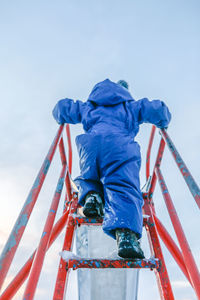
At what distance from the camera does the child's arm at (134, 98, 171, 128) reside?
1.63 m

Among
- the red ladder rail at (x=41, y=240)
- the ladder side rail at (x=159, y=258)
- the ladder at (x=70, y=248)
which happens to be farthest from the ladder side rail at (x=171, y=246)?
the red ladder rail at (x=41, y=240)

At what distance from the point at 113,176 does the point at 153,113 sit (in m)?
0.67

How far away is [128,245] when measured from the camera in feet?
3.25

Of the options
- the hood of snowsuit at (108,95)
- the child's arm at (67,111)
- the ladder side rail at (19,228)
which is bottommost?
the ladder side rail at (19,228)

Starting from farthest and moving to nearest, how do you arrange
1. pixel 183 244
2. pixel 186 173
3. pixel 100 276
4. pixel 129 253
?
pixel 100 276 < pixel 183 244 < pixel 186 173 < pixel 129 253

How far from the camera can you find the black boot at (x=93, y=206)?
124cm

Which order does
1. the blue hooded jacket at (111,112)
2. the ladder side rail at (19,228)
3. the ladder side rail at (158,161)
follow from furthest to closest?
the ladder side rail at (158,161) → the blue hooded jacket at (111,112) → the ladder side rail at (19,228)

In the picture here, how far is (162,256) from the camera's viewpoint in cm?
134

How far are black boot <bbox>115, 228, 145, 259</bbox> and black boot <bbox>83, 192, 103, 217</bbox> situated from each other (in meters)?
0.24

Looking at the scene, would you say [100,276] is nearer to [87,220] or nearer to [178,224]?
[87,220]

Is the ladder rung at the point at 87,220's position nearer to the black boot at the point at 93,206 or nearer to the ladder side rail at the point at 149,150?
the black boot at the point at 93,206

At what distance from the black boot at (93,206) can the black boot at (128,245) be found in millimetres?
236

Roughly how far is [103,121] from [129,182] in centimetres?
57

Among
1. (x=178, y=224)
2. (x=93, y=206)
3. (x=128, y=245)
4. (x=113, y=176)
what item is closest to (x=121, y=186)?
(x=113, y=176)
